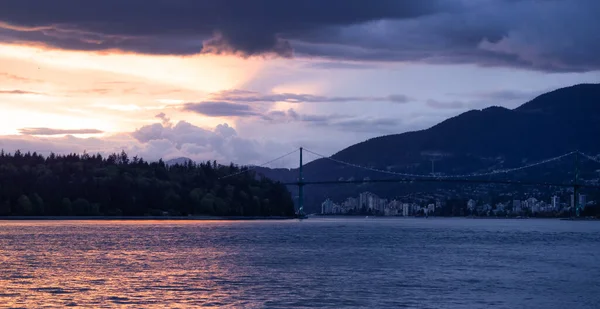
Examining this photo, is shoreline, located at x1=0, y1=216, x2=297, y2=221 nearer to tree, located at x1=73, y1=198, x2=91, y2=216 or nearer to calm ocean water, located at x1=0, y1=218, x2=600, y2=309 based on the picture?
tree, located at x1=73, y1=198, x2=91, y2=216

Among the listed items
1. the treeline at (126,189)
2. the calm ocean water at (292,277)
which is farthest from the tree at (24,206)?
the calm ocean water at (292,277)

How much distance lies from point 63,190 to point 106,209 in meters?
8.52

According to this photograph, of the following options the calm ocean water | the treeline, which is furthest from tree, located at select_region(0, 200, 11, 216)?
the calm ocean water

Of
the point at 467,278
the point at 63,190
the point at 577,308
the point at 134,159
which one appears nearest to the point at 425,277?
the point at 467,278

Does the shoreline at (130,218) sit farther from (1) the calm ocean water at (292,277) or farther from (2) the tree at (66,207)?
(1) the calm ocean water at (292,277)

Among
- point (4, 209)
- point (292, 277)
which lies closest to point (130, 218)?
point (4, 209)

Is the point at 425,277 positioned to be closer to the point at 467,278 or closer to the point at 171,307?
the point at 467,278

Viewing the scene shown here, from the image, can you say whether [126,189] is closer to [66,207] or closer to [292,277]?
[66,207]

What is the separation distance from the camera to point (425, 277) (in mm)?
43250

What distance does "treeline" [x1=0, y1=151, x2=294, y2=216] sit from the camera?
531 feet

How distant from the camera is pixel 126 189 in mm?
171500

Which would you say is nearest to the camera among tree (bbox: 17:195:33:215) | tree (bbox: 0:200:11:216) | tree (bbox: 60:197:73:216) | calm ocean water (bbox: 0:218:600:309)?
calm ocean water (bbox: 0:218:600:309)

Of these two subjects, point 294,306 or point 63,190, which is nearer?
point 294,306

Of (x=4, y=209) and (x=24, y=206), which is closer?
(x=24, y=206)
